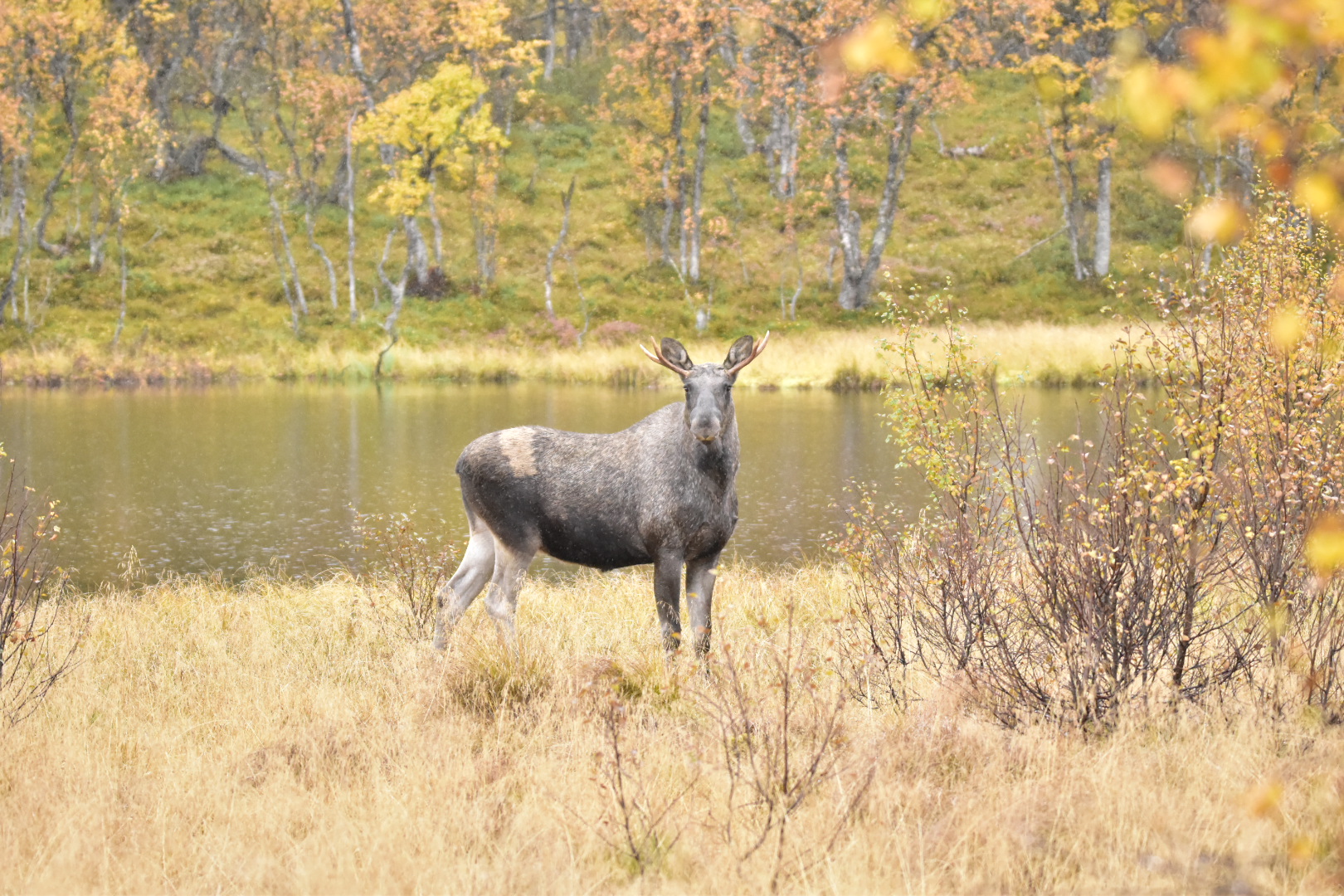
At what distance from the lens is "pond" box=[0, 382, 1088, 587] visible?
1625 cm

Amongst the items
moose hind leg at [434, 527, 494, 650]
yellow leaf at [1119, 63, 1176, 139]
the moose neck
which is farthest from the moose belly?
yellow leaf at [1119, 63, 1176, 139]

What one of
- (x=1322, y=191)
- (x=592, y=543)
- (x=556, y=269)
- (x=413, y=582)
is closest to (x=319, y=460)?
(x=413, y=582)

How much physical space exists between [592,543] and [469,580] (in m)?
1.06

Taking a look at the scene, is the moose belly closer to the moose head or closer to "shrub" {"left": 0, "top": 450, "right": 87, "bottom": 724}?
the moose head

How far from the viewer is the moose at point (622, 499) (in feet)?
26.9

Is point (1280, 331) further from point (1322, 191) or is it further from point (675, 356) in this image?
point (1322, 191)

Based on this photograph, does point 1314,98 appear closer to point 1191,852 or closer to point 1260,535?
point 1260,535

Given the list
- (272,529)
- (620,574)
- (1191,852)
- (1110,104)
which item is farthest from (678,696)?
(1110,104)

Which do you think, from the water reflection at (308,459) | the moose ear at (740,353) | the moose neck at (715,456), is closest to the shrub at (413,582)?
the moose neck at (715,456)

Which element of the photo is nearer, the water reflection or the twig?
the water reflection

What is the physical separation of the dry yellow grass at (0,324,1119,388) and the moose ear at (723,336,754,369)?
79.9 feet

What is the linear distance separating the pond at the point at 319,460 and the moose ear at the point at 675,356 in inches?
242

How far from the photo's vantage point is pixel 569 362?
35719mm

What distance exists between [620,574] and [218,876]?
921cm
